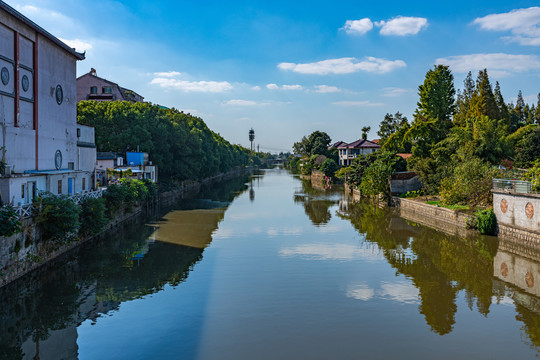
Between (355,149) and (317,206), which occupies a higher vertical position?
(355,149)

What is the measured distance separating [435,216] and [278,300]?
77.1 ft

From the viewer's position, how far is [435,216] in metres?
35.9

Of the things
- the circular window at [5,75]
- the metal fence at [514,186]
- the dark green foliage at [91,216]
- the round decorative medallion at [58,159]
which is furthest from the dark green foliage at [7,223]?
the metal fence at [514,186]

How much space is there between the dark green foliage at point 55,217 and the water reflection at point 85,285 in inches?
69.7

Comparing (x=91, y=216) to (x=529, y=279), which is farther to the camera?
(x=91, y=216)

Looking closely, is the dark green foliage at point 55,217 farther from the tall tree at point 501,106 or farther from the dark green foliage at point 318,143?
the dark green foliage at point 318,143

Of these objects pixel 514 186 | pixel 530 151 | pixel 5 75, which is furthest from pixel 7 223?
pixel 530 151

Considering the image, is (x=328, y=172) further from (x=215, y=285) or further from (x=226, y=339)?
(x=226, y=339)

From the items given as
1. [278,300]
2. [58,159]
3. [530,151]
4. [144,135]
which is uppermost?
[144,135]

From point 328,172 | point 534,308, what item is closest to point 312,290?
point 534,308

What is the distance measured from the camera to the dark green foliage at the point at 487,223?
92.9 feet

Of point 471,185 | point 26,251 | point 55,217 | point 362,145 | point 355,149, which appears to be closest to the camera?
point 26,251

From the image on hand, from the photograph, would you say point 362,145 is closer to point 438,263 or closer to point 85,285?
point 438,263

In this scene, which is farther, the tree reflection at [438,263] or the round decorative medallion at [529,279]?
the round decorative medallion at [529,279]
